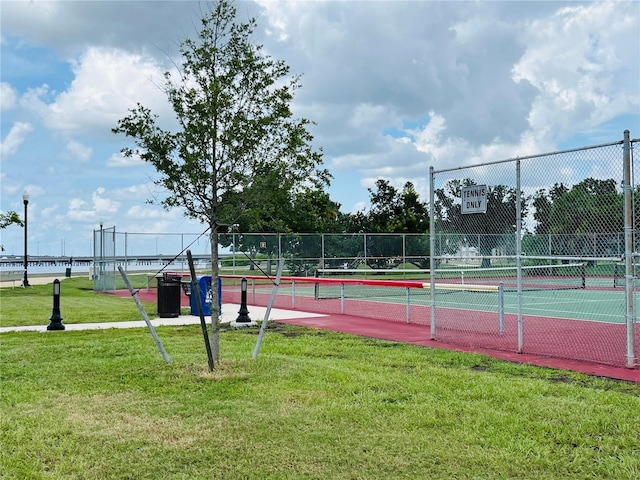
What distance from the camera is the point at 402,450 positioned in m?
5.47

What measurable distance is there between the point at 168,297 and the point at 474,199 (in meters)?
8.49

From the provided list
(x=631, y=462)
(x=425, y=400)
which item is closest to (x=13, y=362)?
(x=425, y=400)

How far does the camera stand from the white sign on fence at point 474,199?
10.9 meters

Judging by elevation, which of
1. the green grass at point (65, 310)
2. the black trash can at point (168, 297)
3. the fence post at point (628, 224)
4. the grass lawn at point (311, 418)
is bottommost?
the green grass at point (65, 310)

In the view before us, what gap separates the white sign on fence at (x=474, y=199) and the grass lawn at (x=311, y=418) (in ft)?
7.96

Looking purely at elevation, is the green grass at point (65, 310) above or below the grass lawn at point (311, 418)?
below

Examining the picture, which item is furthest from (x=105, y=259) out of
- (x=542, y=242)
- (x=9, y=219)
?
(x=542, y=242)

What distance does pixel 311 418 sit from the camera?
6.48 m

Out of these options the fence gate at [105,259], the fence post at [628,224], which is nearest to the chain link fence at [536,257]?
the fence post at [628,224]

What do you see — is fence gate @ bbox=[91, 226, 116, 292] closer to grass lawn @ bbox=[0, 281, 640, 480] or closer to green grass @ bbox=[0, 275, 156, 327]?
green grass @ bbox=[0, 275, 156, 327]

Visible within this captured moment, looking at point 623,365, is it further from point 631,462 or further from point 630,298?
point 631,462

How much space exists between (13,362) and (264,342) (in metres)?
3.93

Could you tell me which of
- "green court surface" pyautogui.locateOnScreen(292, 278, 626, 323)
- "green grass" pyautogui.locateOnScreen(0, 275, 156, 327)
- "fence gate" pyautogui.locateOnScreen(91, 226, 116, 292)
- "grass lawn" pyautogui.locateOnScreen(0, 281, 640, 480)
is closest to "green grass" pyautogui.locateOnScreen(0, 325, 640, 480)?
"grass lawn" pyautogui.locateOnScreen(0, 281, 640, 480)

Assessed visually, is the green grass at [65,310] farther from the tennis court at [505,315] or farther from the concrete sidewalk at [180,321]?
the tennis court at [505,315]
